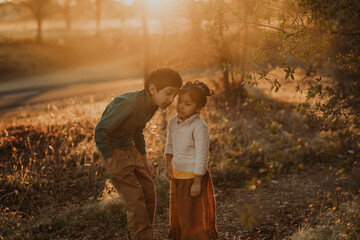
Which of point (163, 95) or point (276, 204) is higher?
point (163, 95)

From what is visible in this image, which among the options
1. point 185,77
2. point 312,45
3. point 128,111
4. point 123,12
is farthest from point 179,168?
point 123,12

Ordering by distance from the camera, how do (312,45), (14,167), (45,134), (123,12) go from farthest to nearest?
(123,12)
(45,134)
(14,167)
(312,45)

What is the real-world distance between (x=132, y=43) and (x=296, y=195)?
9.32 meters

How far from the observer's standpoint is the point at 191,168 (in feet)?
10.7

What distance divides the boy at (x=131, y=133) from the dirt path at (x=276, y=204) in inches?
43.4

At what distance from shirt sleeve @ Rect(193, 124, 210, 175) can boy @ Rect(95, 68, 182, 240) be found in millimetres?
370

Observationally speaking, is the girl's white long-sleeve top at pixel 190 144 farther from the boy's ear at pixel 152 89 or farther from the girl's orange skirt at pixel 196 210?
the boy's ear at pixel 152 89

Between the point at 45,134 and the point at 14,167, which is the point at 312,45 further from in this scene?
the point at 45,134

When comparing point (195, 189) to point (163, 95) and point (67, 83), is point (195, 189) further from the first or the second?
point (67, 83)

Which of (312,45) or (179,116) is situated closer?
(312,45)

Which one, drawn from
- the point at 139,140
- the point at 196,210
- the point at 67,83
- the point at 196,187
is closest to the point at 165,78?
the point at 139,140

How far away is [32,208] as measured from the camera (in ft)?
15.0

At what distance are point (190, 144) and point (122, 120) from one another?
648mm

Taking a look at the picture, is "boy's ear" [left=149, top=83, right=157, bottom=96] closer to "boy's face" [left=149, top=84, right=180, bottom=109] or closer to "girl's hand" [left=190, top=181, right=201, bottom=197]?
"boy's face" [left=149, top=84, right=180, bottom=109]
